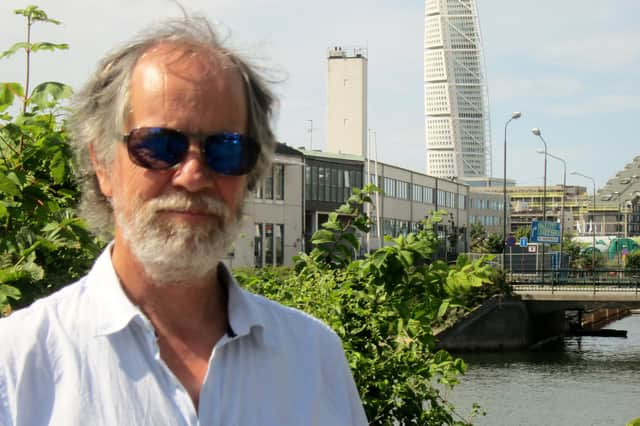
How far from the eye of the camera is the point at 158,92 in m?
2.01

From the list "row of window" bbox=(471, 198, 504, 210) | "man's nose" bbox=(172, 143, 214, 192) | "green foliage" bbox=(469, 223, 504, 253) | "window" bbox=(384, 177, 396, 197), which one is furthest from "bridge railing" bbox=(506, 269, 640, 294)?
"row of window" bbox=(471, 198, 504, 210)

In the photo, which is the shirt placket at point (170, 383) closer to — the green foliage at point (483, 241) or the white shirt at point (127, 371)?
the white shirt at point (127, 371)

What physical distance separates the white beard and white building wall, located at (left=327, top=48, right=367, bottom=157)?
84.2m

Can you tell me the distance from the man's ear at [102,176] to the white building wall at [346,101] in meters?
84.0

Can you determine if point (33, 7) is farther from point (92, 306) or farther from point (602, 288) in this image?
point (602, 288)

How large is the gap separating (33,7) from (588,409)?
22.4m

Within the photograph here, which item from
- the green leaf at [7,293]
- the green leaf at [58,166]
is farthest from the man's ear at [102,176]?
the green leaf at [58,166]

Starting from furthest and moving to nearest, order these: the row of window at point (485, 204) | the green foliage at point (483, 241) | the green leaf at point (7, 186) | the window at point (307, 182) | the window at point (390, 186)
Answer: the row of window at point (485, 204) → the green foliage at point (483, 241) → the window at point (390, 186) → the window at point (307, 182) → the green leaf at point (7, 186)

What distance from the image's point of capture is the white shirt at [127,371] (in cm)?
176

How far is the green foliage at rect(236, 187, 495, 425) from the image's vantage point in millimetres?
5383

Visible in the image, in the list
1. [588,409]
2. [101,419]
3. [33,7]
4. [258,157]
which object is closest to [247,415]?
[101,419]

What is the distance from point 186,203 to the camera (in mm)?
1981

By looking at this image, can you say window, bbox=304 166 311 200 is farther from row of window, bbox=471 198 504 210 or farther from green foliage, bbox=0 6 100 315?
row of window, bbox=471 198 504 210

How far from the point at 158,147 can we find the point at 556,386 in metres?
28.8
